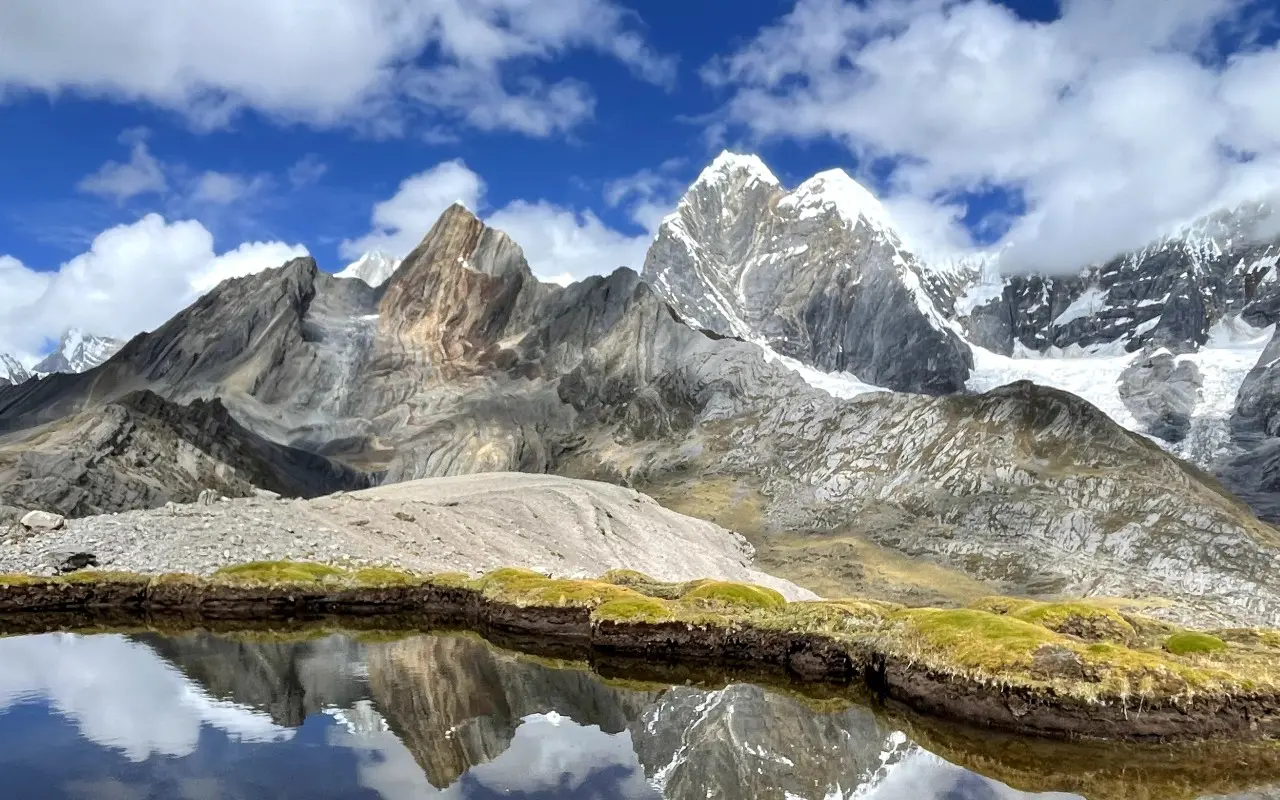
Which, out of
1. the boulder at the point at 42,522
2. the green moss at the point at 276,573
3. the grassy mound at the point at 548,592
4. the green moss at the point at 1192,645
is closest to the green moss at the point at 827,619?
the grassy mound at the point at 548,592

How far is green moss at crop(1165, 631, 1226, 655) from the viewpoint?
45.2 m

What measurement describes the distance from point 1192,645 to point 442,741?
3410cm

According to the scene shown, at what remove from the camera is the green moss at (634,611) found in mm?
52125

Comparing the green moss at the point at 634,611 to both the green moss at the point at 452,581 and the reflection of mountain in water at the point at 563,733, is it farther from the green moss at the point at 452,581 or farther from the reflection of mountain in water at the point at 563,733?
the green moss at the point at 452,581

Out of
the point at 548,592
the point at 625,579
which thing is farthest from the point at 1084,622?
the point at 625,579

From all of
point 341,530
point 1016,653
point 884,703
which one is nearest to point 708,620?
point 884,703

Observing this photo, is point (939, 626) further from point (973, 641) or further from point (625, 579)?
point (625, 579)

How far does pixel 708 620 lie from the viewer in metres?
51.4

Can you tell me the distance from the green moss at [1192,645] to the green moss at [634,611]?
23341mm

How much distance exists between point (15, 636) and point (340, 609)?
18.2m

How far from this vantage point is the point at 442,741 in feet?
109

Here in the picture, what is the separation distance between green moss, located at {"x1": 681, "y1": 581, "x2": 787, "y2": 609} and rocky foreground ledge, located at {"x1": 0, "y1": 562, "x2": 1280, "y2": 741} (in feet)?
0.57

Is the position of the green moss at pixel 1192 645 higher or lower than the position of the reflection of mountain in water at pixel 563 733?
higher

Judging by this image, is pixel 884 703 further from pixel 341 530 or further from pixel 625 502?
pixel 625 502
